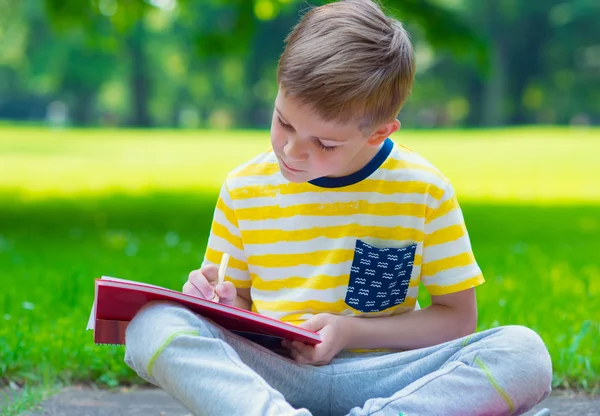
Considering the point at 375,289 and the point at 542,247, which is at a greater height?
the point at 375,289

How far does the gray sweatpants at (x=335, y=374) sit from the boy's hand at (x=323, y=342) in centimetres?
4

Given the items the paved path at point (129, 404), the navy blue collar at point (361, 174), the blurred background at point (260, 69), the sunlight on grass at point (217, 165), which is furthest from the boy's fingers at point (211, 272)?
the blurred background at point (260, 69)

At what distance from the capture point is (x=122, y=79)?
1924 inches

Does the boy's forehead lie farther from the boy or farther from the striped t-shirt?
the striped t-shirt

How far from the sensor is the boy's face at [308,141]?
206 centimetres

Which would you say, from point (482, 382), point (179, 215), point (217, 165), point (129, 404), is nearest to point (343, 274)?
point (482, 382)

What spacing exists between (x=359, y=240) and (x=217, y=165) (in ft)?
40.3

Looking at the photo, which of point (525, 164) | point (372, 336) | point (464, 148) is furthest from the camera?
point (464, 148)

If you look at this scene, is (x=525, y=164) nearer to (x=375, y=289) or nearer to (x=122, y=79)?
(x=375, y=289)

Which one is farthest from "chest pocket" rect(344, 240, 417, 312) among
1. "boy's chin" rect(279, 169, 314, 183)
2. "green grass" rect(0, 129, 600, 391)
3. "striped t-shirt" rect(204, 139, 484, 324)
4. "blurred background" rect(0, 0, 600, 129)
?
"blurred background" rect(0, 0, 600, 129)

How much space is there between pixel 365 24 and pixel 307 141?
0.33m

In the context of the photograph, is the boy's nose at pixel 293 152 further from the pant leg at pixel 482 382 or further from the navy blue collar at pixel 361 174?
the pant leg at pixel 482 382

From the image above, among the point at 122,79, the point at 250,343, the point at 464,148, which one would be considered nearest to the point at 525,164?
the point at 464,148

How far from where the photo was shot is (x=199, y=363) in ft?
6.31
